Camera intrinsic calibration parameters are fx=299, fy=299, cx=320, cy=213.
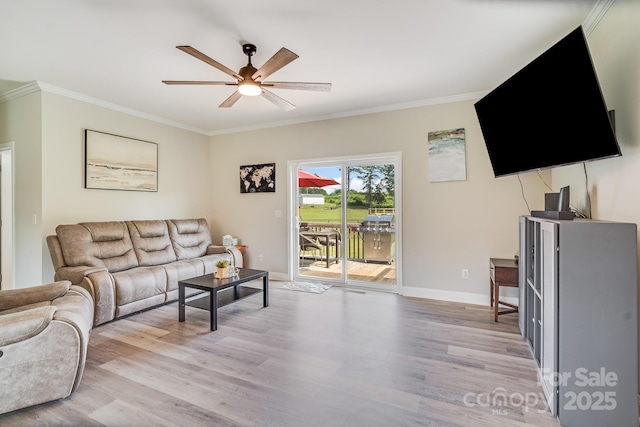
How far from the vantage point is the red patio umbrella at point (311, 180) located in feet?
16.1

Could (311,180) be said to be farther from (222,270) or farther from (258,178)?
(222,270)

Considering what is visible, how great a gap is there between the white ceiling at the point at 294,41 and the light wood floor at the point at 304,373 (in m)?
2.66

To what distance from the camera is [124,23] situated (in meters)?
2.34

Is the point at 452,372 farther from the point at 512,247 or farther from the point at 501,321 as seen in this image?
the point at 512,247

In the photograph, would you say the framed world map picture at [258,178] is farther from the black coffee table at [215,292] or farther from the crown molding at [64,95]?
the black coffee table at [215,292]

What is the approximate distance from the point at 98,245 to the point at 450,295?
4433mm

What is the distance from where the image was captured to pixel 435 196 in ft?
13.2

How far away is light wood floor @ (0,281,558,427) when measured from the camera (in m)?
1.76

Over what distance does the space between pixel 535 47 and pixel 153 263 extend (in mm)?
4918

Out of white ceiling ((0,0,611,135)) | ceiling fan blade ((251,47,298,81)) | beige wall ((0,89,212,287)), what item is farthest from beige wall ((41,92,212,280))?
ceiling fan blade ((251,47,298,81))

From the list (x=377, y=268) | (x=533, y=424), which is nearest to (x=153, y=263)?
(x=377, y=268)

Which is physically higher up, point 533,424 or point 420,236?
point 420,236

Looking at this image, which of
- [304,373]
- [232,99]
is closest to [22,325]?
[304,373]

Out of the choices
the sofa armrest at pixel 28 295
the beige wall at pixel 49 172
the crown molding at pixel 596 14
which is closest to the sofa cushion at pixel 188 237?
the beige wall at pixel 49 172
